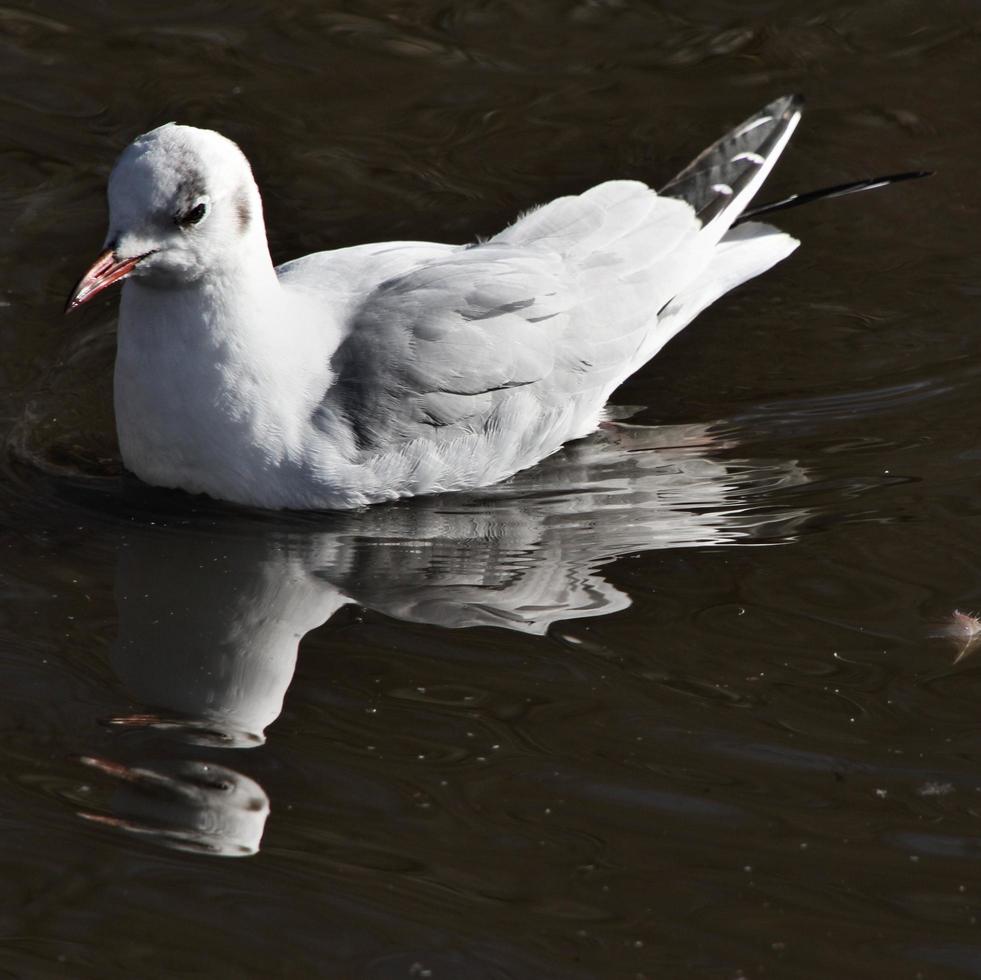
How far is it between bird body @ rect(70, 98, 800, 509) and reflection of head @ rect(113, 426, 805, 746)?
14 cm

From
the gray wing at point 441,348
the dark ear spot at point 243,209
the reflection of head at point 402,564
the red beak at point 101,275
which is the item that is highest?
the dark ear spot at point 243,209

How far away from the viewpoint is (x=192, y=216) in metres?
5.44

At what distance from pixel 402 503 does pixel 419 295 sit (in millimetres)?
720

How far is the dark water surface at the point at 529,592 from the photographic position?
4.25 m

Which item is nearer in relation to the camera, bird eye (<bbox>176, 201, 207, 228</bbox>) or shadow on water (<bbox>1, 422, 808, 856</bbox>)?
shadow on water (<bbox>1, 422, 808, 856</bbox>)

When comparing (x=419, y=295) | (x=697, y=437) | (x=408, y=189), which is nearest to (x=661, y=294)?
(x=697, y=437)

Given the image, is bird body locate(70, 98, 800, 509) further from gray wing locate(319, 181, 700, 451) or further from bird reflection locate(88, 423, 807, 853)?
bird reflection locate(88, 423, 807, 853)

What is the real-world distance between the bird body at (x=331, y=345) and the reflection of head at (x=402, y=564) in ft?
0.46

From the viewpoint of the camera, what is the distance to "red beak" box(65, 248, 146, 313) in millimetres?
5207

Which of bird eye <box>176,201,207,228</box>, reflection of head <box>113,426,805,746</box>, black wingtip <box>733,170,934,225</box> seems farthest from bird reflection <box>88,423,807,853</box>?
black wingtip <box>733,170,934,225</box>

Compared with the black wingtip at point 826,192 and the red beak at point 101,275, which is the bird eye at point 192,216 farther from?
the black wingtip at point 826,192

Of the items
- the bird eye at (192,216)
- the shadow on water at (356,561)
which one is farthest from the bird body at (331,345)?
the shadow on water at (356,561)

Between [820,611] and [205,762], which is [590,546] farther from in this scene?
[205,762]

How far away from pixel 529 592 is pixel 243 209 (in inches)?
61.2
